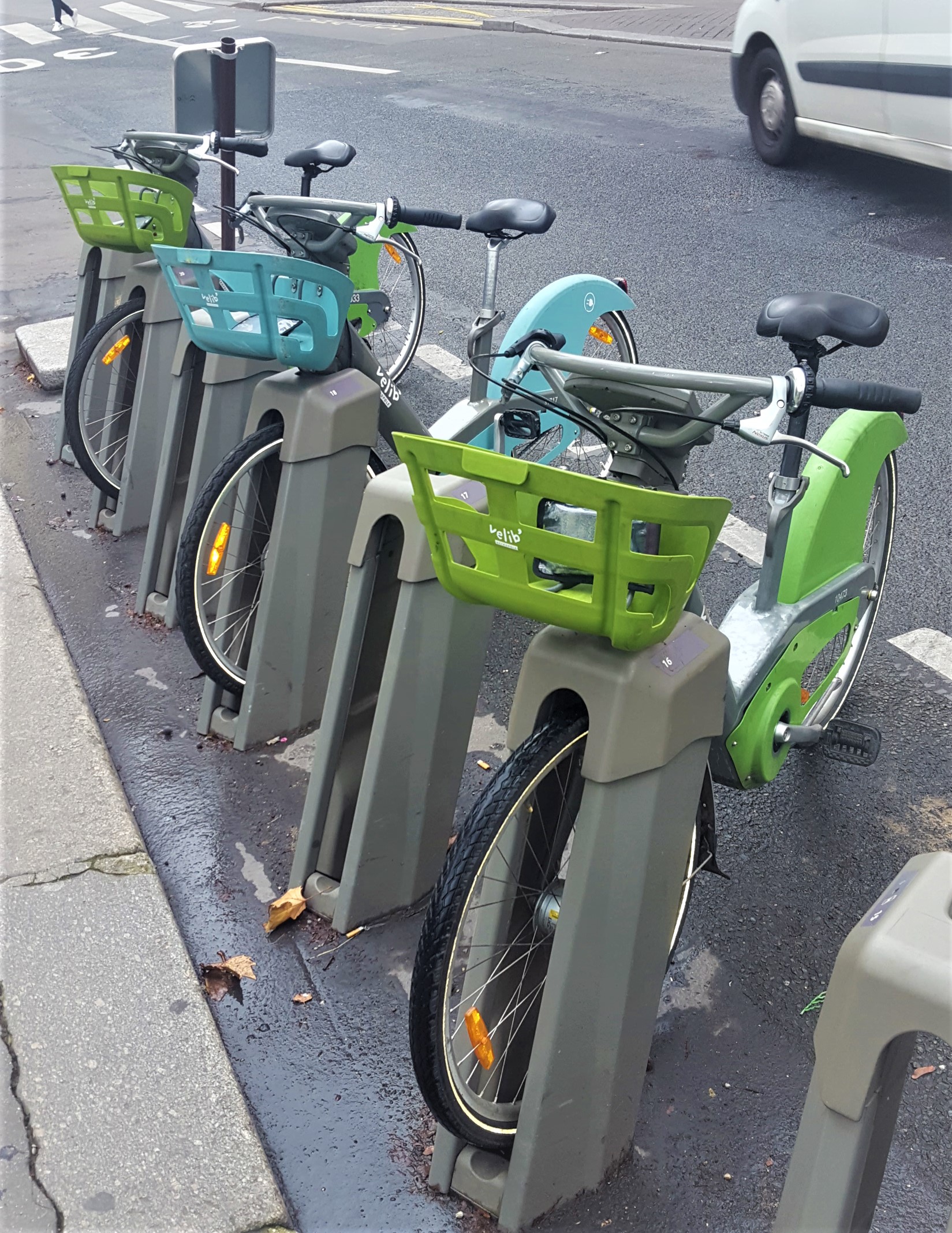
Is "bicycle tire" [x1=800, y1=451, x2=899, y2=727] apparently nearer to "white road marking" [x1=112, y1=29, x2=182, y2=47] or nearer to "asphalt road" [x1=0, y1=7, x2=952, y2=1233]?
"asphalt road" [x1=0, y1=7, x2=952, y2=1233]

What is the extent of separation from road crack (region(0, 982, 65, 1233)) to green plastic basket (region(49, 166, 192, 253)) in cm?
271

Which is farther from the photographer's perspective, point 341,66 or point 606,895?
point 341,66

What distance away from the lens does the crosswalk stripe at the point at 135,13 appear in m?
21.7

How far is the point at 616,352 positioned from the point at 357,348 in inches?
50.9

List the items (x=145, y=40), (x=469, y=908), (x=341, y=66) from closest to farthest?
(x=469, y=908)
(x=341, y=66)
(x=145, y=40)

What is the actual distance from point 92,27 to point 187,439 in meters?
19.9

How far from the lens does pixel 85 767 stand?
366 cm

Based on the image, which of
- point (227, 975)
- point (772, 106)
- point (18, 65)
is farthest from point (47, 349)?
point (18, 65)

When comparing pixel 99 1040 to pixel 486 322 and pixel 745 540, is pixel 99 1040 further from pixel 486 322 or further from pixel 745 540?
pixel 745 540

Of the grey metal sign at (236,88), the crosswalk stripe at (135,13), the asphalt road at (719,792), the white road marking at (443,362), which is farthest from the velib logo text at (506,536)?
the crosswalk stripe at (135,13)

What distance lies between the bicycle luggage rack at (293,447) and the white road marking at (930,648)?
183 cm

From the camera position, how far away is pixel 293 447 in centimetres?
354

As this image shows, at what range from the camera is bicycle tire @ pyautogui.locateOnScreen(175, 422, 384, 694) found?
12.0 feet

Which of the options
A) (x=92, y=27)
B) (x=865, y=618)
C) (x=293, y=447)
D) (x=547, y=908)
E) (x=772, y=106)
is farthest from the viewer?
(x=92, y=27)
